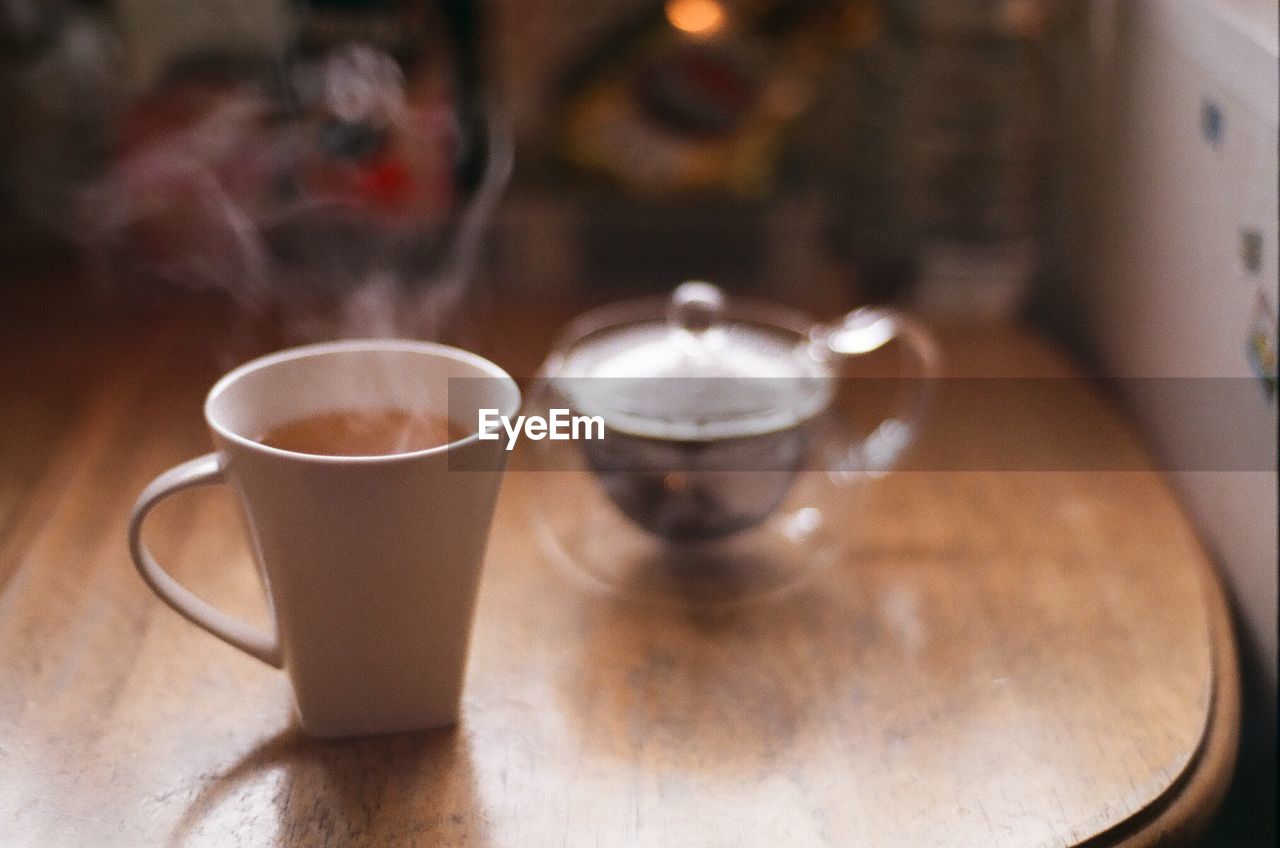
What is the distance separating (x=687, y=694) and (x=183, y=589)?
0.23m

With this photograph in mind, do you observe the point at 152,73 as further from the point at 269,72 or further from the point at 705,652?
the point at 705,652

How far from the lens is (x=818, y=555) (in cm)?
69

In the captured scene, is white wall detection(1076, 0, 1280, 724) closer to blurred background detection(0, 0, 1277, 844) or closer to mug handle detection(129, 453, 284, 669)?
blurred background detection(0, 0, 1277, 844)

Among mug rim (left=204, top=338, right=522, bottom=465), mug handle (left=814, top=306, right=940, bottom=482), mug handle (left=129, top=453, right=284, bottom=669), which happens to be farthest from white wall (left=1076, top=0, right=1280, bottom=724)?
mug handle (left=129, top=453, right=284, bottom=669)

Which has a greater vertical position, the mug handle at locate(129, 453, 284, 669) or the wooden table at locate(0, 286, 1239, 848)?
the mug handle at locate(129, 453, 284, 669)

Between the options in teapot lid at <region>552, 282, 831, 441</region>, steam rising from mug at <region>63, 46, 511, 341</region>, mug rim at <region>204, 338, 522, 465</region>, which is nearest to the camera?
mug rim at <region>204, 338, 522, 465</region>

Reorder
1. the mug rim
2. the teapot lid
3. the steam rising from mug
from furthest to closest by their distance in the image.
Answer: the steam rising from mug, the teapot lid, the mug rim

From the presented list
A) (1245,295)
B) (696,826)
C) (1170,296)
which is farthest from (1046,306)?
(696,826)

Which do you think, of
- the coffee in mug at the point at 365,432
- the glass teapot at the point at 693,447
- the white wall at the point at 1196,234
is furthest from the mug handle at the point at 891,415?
A: the coffee in mug at the point at 365,432

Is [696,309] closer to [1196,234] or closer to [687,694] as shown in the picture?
[687,694]

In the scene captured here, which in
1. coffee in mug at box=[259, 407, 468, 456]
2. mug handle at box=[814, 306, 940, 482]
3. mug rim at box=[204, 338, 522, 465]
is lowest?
mug handle at box=[814, 306, 940, 482]

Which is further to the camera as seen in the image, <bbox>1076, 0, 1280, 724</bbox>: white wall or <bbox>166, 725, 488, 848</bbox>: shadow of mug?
<bbox>1076, 0, 1280, 724</bbox>: white wall

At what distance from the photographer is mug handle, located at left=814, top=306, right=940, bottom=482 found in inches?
28.7

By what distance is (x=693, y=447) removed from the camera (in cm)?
62
